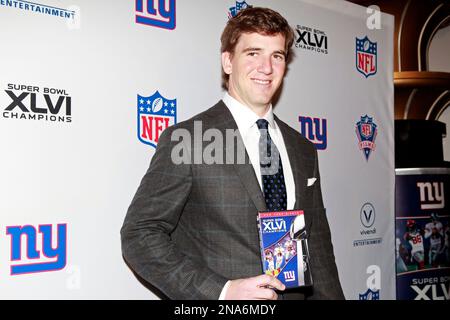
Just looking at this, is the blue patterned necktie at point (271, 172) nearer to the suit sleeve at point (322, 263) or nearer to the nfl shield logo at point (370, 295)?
the suit sleeve at point (322, 263)

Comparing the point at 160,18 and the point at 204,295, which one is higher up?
the point at 160,18

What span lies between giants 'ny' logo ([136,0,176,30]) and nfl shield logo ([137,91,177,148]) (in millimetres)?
276

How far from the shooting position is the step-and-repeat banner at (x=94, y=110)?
165 centimetres

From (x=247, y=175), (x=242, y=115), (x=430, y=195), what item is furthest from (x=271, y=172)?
(x=430, y=195)

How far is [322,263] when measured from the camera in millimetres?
1671

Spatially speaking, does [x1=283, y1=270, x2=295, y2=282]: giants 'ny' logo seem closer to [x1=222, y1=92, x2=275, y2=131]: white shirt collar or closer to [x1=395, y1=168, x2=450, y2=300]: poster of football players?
[x1=222, y1=92, x2=275, y2=131]: white shirt collar

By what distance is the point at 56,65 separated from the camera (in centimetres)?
173

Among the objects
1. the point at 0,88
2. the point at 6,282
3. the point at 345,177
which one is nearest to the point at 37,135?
the point at 0,88

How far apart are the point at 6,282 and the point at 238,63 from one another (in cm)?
103

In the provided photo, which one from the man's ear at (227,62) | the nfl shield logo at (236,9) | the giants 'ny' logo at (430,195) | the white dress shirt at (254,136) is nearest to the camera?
the white dress shirt at (254,136)

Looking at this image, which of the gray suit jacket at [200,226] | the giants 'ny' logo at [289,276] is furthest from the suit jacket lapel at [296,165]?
the giants 'ny' logo at [289,276]

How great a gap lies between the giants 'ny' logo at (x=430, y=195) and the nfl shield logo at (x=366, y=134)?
0.36 meters

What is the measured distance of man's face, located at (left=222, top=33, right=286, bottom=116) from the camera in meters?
1.63

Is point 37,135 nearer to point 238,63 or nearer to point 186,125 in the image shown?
point 186,125
